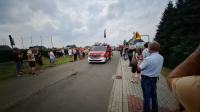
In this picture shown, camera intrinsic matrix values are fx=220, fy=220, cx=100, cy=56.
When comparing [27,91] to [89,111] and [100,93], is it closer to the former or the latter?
[100,93]

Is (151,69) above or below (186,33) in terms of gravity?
below

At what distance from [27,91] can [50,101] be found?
2.62m

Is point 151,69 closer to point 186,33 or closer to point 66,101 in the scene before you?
point 66,101

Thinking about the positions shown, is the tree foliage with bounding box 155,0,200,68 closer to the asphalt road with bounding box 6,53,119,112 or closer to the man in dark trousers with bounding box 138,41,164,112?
the asphalt road with bounding box 6,53,119,112

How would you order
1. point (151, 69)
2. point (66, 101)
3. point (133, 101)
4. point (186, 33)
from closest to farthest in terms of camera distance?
point (151, 69) < point (133, 101) < point (66, 101) < point (186, 33)

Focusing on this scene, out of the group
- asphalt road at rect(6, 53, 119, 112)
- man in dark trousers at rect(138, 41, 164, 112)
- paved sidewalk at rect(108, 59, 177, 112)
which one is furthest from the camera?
asphalt road at rect(6, 53, 119, 112)

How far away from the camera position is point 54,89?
10602 mm

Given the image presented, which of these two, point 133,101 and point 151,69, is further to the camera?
point 133,101

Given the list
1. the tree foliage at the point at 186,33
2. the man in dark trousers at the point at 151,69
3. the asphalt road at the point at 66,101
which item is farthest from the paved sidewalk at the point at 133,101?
the tree foliage at the point at 186,33

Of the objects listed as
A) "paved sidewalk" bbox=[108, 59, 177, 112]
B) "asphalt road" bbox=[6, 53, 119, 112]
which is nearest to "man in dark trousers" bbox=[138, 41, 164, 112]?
"paved sidewalk" bbox=[108, 59, 177, 112]

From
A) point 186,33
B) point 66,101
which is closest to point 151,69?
point 66,101

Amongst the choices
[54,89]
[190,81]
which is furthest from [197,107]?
[54,89]

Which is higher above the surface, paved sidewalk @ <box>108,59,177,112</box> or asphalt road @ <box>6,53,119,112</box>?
paved sidewalk @ <box>108,59,177,112</box>

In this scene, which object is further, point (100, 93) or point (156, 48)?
point (100, 93)
